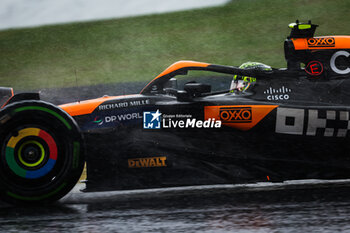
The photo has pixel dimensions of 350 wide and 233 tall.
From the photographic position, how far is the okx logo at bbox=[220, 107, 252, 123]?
3.84m

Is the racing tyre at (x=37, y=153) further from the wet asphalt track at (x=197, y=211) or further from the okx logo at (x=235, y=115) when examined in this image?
the okx logo at (x=235, y=115)

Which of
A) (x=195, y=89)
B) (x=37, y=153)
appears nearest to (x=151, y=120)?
(x=195, y=89)

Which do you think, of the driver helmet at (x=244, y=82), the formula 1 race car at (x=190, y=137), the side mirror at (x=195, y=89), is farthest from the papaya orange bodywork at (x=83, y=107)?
the driver helmet at (x=244, y=82)

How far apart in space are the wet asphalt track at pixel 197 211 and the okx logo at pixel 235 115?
60 centimetres

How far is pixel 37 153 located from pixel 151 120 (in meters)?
0.92

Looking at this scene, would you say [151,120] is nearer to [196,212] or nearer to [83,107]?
[83,107]

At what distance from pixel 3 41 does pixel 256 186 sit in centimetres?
968

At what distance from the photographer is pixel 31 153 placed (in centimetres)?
344

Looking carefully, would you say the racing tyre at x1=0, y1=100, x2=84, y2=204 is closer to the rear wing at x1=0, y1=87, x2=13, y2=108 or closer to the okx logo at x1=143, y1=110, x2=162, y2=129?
the okx logo at x1=143, y1=110, x2=162, y2=129

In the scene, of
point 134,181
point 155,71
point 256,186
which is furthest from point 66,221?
point 155,71

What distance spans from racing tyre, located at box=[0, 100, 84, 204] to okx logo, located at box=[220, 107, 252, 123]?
1166 millimetres

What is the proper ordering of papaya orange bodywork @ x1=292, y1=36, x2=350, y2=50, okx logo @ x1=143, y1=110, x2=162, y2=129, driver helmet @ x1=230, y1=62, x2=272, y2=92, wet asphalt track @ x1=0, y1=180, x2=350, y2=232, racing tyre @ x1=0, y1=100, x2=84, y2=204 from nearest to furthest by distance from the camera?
wet asphalt track @ x1=0, y1=180, x2=350, y2=232
racing tyre @ x1=0, y1=100, x2=84, y2=204
okx logo @ x1=143, y1=110, x2=162, y2=129
driver helmet @ x1=230, y1=62, x2=272, y2=92
papaya orange bodywork @ x1=292, y1=36, x2=350, y2=50

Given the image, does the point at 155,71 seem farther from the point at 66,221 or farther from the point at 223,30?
the point at 66,221

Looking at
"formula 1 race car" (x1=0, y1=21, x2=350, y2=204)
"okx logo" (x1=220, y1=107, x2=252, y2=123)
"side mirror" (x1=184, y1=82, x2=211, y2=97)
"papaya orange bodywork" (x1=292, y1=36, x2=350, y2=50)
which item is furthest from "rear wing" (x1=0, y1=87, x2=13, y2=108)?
"papaya orange bodywork" (x1=292, y1=36, x2=350, y2=50)
